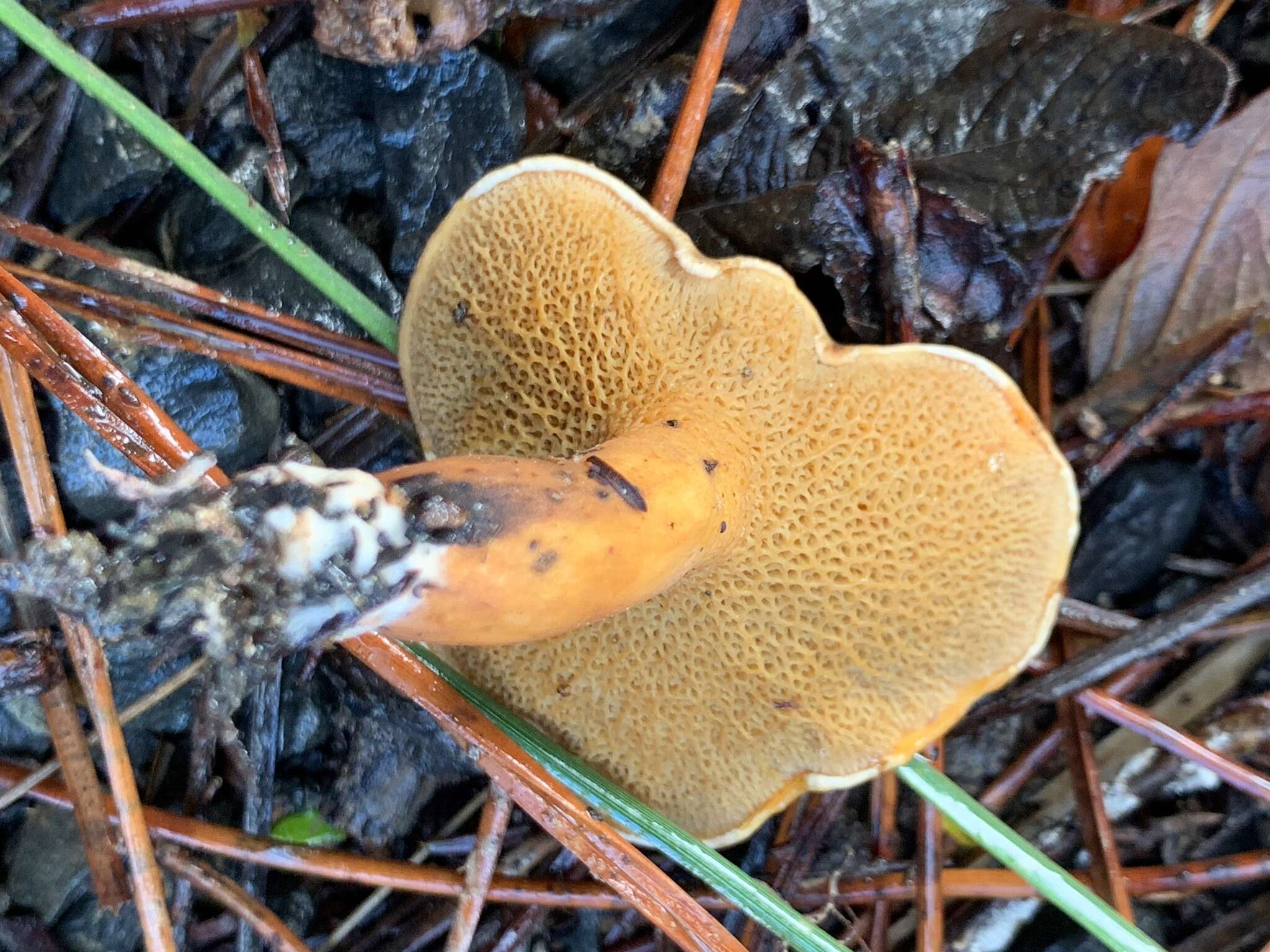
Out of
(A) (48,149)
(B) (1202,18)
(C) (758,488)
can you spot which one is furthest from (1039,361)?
(A) (48,149)

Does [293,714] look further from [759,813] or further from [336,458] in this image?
[759,813]

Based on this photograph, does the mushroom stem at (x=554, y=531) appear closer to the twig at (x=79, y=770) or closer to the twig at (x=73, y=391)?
the twig at (x=73, y=391)

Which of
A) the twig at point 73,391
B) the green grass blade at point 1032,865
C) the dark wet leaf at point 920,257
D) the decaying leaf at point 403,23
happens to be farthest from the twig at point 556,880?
the decaying leaf at point 403,23

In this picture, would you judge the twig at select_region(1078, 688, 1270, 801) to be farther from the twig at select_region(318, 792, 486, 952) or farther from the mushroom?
the twig at select_region(318, 792, 486, 952)

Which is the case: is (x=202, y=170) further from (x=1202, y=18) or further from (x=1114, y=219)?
(x=1202, y=18)

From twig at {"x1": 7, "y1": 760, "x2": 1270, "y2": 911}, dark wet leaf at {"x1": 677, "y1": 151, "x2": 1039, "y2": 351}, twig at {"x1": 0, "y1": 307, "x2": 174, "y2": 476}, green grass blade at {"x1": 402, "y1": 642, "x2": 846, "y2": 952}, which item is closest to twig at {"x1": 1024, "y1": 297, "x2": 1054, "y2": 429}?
dark wet leaf at {"x1": 677, "y1": 151, "x2": 1039, "y2": 351}

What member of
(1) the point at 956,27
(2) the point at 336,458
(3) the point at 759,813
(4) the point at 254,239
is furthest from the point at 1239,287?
(4) the point at 254,239
